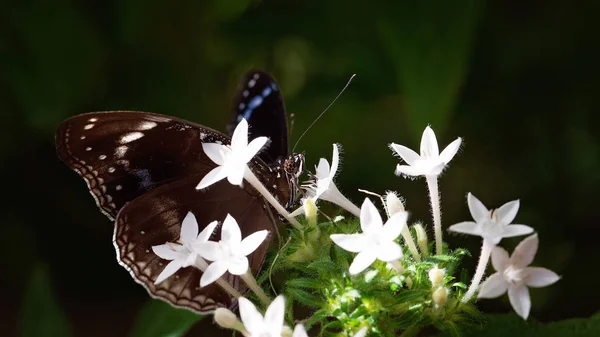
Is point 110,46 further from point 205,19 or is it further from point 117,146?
point 117,146

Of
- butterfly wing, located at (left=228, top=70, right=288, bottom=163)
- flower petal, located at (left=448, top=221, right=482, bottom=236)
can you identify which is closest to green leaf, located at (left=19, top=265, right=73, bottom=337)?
butterfly wing, located at (left=228, top=70, right=288, bottom=163)

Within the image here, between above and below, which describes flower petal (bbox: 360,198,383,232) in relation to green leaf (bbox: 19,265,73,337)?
above

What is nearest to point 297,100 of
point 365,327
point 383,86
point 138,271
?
point 383,86

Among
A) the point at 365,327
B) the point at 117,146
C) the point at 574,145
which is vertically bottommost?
the point at 574,145

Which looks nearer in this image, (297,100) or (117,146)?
(117,146)

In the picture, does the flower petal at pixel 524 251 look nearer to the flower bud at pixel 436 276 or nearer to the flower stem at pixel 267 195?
the flower bud at pixel 436 276

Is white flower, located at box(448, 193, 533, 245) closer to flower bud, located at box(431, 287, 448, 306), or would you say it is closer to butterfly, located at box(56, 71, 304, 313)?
flower bud, located at box(431, 287, 448, 306)

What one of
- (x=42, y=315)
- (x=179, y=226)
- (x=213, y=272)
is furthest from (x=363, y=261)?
(x=42, y=315)

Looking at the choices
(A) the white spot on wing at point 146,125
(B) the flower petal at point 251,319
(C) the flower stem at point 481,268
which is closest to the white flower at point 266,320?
(B) the flower petal at point 251,319

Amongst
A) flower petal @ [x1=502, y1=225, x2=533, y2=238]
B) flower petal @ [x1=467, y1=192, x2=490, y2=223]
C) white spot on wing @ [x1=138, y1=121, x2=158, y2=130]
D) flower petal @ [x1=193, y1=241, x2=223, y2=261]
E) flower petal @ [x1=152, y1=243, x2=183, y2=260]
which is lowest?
flower petal @ [x1=152, y1=243, x2=183, y2=260]
